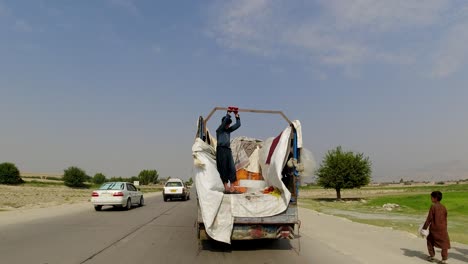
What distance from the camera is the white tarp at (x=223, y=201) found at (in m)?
8.38

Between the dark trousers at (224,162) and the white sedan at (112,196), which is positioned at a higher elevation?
the dark trousers at (224,162)

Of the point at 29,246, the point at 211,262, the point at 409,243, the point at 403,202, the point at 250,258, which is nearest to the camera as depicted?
the point at 211,262

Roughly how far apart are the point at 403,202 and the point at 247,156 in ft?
105

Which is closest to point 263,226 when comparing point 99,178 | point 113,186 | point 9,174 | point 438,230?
point 438,230

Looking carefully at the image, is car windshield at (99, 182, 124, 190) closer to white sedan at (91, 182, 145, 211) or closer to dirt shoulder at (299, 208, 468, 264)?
white sedan at (91, 182, 145, 211)

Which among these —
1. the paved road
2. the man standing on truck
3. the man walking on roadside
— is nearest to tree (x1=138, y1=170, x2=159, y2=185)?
the paved road

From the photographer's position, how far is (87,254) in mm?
8406

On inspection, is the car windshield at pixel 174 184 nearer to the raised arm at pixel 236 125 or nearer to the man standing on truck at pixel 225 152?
the man standing on truck at pixel 225 152

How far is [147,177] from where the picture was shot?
162250mm

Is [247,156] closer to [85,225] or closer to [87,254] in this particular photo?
[87,254]

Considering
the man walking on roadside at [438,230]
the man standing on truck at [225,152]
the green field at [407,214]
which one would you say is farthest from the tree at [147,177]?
the man walking on roadside at [438,230]

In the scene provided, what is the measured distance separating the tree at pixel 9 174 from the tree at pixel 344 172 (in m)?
74.5

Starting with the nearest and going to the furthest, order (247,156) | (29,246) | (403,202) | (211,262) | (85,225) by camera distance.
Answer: (211,262)
(29,246)
(247,156)
(85,225)
(403,202)

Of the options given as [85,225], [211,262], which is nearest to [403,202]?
[85,225]
